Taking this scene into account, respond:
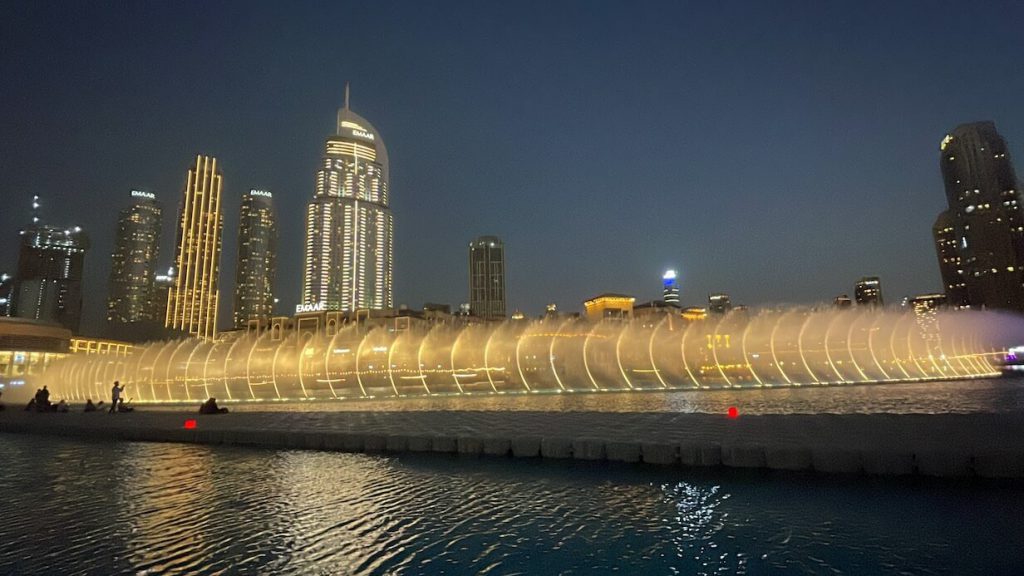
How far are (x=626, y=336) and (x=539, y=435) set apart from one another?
3892 centimetres

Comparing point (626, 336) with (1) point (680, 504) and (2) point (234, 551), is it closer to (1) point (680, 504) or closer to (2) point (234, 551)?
(1) point (680, 504)

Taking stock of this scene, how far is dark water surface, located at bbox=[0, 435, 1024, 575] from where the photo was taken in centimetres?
643

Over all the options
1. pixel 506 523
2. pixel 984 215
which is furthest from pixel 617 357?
pixel 984 215

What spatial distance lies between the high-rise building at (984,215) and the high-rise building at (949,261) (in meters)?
0.74

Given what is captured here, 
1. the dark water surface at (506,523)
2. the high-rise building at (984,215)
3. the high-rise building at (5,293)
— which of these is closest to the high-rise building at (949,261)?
the high-rise building at (984,215)

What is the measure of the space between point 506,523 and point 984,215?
215442 mm

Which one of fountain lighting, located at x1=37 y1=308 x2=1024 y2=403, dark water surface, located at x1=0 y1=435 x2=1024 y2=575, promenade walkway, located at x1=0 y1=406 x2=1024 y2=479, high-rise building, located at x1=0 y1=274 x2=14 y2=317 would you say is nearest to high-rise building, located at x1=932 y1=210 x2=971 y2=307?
fountain lighting, located at x1=37 y1=308 x2=1024 y2=403

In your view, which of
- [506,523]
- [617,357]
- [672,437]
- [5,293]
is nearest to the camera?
[506,523]

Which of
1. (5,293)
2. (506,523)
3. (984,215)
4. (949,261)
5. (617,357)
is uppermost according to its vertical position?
(984,215)

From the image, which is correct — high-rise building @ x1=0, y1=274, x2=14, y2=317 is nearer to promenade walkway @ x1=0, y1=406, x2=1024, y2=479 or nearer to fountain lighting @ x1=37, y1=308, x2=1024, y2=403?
fountain lighting @ x1=37, y1=308, x2=1024, y2=403

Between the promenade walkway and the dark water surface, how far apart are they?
1.82 ft

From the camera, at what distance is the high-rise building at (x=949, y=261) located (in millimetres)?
161250

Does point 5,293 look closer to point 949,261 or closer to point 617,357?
point 617,357

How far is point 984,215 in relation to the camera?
16050 cm
